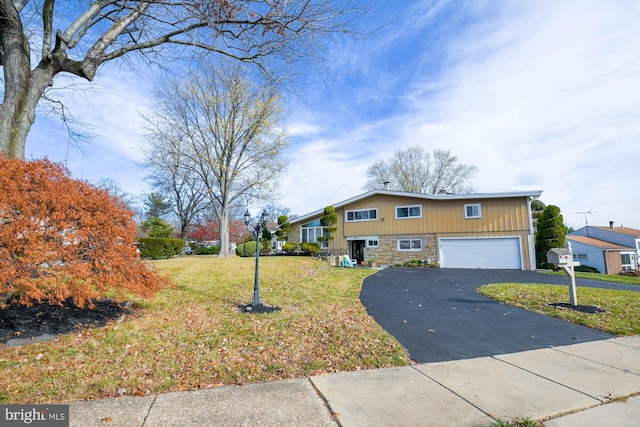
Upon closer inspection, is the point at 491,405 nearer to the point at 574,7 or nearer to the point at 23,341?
the point at 23,341

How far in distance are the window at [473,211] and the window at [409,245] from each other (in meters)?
3.50

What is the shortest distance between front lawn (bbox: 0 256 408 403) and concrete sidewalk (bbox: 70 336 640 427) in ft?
1.11

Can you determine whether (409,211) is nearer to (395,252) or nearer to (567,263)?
(395,252)

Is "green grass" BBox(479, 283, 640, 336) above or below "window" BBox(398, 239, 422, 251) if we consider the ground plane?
below

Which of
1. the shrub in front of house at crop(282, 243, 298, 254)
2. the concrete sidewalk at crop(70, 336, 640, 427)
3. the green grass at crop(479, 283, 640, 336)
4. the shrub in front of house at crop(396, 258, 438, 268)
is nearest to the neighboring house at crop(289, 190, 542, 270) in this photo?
the shrub in front of house at crop(396, 258, 438, 268)

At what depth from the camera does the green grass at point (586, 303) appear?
5879mm

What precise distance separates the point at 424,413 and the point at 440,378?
3.23ft

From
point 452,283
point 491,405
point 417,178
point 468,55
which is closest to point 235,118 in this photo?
point 468,55

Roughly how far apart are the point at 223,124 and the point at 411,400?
63.2 ft

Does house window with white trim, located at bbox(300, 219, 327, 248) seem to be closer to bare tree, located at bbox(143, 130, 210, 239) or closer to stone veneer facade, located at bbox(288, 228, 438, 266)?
stone veneer facade, located at bbox(288, 228, 438, 266)

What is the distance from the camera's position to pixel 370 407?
2.88 metres

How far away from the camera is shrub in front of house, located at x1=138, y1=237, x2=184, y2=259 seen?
17250mm

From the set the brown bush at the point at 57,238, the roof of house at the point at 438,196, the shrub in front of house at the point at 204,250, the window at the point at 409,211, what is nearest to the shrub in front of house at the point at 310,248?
the roof of house at the point at 438,196

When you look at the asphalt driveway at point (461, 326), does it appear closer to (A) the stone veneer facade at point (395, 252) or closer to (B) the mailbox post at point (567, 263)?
(B) the mailbox post at point (567, 263)
